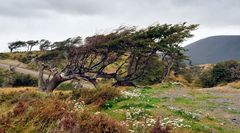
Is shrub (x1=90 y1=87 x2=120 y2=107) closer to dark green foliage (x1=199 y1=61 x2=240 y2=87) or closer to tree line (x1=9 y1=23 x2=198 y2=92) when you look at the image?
tree line (x1=9 y1=23 x2=198 y2=92)

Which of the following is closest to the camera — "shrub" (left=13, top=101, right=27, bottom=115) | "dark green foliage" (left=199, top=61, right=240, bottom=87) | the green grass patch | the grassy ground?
"shrub" (left=13, top=101, right=27, bottom=115)

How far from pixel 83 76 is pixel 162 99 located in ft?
56.2

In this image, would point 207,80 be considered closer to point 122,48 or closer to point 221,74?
point 221,74

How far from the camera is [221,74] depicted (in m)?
66.9

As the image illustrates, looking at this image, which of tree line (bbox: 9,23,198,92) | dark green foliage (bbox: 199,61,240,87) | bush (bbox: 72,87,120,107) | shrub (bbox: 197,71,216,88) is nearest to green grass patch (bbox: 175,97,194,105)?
bush (bbox: 72,87,120,107)

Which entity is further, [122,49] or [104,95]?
[122,49]

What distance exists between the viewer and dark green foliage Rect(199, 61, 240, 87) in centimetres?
6569

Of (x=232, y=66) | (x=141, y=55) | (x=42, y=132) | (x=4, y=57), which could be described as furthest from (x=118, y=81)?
(x=4, y=57)

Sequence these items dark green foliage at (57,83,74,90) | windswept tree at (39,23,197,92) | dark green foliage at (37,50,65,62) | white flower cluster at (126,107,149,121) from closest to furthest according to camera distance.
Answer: white flower cluster at (126,107,149,121) < windswept tree at (39,23,197,92) < dark green foliage at (37,50,65,62) < dark green foliage at (57,83,74,90)

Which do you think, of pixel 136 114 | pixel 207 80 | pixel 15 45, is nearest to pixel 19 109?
pixel 136 114

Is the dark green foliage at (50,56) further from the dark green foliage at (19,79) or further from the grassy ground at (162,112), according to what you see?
the grassy ground at (162,112)

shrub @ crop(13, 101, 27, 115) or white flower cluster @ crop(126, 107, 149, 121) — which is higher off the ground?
shrub @ crop(13, 101, 27, 115)

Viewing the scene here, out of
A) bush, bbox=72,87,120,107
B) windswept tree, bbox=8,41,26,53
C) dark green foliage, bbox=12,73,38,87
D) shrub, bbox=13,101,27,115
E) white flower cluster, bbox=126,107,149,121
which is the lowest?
dark green foliage, bbox=12,73,38,87

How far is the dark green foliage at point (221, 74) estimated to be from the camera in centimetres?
6569
